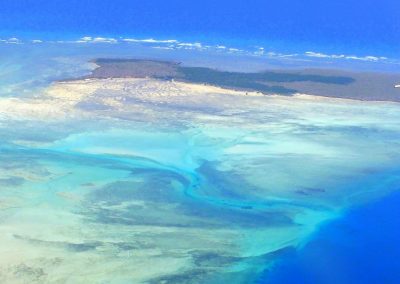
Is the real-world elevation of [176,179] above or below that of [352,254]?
above

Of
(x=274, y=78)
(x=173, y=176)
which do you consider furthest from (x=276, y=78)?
(x=173, y=176)

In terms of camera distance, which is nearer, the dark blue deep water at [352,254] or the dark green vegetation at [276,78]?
the dark blue deep water at [352,254]

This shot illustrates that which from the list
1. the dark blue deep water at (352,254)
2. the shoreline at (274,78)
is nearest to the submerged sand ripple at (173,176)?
the dark blue deep water at (352,254)

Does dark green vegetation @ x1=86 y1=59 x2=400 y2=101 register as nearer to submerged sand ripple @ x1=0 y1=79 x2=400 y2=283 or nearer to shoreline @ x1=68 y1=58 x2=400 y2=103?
shoreline @ x1=68 y1=58 x2=400 y2=103

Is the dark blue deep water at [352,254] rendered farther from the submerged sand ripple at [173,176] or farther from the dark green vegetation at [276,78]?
the dark green vegetation at [276,78]

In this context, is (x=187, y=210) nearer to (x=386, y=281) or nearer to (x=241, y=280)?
(x=241, y=280)

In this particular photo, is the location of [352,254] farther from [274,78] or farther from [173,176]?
[274,78]
